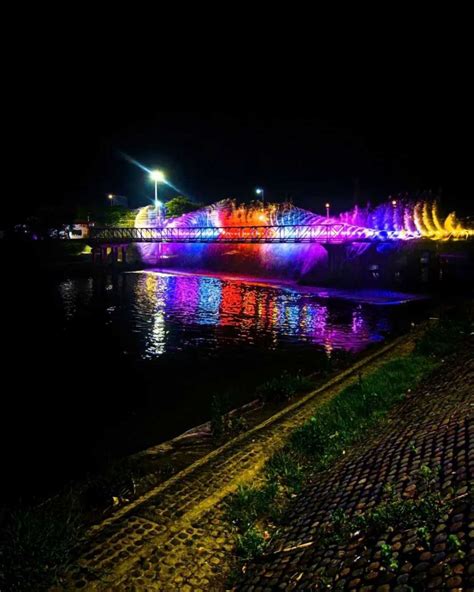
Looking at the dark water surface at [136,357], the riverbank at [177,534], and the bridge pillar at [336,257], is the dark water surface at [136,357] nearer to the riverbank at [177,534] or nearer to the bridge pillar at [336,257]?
the riverbank at [177,534]

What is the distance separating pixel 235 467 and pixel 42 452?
7360 millimetres

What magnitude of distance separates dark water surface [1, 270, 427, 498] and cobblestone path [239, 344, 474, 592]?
7116 millimetres

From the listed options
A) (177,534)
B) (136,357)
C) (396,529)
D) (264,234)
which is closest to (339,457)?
(177,534)

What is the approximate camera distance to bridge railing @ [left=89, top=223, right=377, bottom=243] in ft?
216

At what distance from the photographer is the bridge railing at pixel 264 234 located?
65.7m

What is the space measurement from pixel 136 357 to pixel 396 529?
20.6 m

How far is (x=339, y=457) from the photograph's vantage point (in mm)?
8414

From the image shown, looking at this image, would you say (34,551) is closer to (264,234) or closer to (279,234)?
(279,234)

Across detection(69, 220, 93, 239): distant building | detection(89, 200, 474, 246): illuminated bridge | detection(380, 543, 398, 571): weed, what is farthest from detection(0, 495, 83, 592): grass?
detection(69, 220, 93, 239): distant building

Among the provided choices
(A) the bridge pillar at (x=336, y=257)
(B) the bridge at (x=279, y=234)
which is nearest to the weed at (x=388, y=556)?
(B) the bridge at (x=279, y=234)

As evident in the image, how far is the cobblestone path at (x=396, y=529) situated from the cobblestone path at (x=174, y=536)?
0.72 metres

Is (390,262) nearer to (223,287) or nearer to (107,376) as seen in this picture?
(223,287)

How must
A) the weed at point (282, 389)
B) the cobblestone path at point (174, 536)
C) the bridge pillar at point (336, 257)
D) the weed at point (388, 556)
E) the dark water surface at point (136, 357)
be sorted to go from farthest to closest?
1. the bridge pillar at point (336, 257)
2. the dark water surface at point (136, 357)
3. the weed at point (282, 389)
4. the cobblestone path at point (174, 536)
5. the weed at point (388, 556)

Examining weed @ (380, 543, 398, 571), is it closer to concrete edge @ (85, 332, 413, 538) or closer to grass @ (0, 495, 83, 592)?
grass @ (0, 495, 83, 592)
